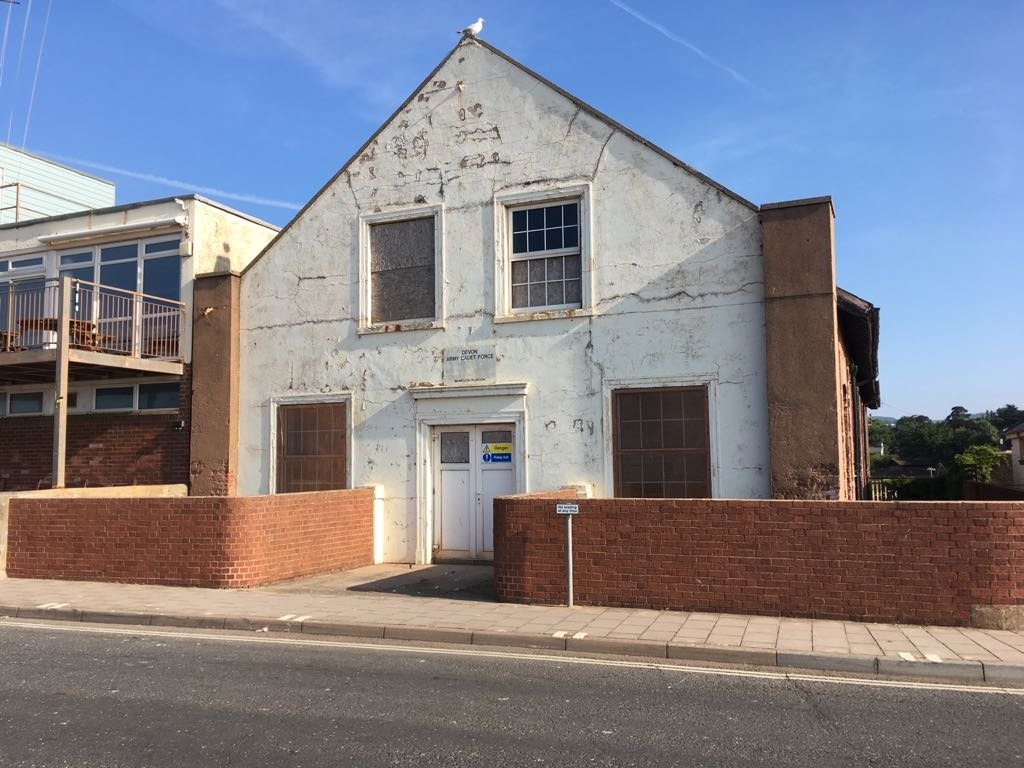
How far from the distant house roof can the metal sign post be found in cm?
575

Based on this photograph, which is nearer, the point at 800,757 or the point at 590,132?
the point at 800,757

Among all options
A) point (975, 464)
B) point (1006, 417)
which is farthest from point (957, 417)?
point (975, 464)

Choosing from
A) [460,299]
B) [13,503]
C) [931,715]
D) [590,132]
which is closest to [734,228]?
[590,132]

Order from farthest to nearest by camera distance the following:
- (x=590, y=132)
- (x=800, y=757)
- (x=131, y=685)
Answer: (x=590, y=132) < (x=131, y=685) < (x=800, y=757)

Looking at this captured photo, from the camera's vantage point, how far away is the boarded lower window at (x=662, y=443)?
12.9 m

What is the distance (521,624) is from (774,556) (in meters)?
2.87

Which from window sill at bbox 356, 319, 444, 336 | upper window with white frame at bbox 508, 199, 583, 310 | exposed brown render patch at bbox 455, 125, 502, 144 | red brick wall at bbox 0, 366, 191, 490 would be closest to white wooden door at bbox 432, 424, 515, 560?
window sill at bbox 356, 319, 444, 336

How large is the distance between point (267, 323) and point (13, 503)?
16.9 ft

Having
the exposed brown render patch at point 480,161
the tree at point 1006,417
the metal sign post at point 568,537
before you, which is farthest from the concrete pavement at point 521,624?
the tree at point 1006,417

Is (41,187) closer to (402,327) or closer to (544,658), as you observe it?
(402,327)

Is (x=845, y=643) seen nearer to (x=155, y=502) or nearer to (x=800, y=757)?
(x=800, y=757)

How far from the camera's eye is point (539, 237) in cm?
1444

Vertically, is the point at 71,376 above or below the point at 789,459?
above

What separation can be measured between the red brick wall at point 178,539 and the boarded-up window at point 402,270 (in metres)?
Answer: 3.55
